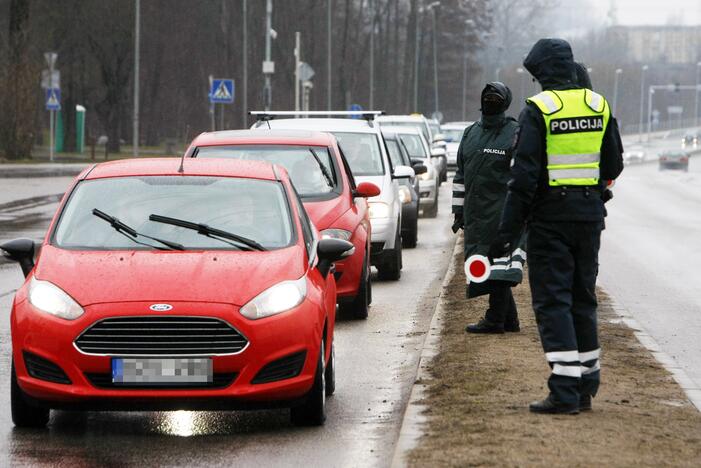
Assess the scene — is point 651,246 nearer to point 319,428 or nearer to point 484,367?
point 484,367

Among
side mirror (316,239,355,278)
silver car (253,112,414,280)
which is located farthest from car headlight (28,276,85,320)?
silver car (253,112,414,280)

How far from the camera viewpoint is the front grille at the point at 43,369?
24.6 ft

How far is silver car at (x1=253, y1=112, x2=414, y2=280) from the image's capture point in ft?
52.8

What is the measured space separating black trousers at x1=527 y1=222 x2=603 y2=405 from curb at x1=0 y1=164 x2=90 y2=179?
34.7m

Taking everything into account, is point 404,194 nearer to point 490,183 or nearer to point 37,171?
point 490,183

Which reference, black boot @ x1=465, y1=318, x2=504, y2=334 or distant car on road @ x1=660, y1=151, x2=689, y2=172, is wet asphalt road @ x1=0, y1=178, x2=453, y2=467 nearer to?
black boot @ x1=465, y1=318, x2=504, y2=334

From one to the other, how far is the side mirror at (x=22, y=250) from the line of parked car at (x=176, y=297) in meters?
0.01

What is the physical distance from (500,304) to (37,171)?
112 feet

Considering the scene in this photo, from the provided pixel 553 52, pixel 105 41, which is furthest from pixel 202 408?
pixel 105 41

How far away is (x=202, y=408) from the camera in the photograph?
7555mm

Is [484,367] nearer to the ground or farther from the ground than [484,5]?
nearer to the ground

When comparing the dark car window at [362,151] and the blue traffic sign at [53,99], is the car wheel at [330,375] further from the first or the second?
the blue traffic sign at [53,99]

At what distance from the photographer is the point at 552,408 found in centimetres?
772

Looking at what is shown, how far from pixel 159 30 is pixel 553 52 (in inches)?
2596
